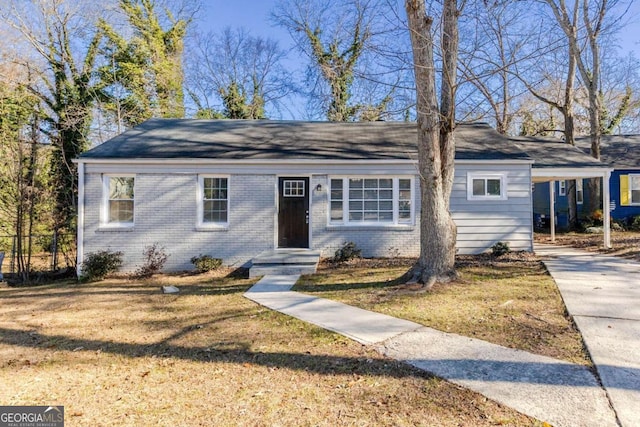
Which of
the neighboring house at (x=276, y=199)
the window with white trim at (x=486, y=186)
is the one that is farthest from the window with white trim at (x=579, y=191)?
the window with white trim at (x=486, y=186)

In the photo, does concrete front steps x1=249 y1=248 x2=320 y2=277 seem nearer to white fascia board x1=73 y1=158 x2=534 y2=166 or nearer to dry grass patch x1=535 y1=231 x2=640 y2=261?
white fascia board x1=73 y1=158 x2=534 y2=166

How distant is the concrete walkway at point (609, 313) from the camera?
9.52ft

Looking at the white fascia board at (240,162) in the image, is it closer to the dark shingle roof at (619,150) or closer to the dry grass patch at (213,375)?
the dry grass patch at (213,375)

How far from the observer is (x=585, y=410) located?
2.59m

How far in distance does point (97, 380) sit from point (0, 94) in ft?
45.7

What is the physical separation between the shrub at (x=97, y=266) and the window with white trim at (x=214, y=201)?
2423mm

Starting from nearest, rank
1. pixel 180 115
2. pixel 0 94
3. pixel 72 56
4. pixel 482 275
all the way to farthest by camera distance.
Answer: pixel 482 275, pixel 0 94, pixel 72 56, pixel 180 115

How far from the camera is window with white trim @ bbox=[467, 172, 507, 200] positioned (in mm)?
9945

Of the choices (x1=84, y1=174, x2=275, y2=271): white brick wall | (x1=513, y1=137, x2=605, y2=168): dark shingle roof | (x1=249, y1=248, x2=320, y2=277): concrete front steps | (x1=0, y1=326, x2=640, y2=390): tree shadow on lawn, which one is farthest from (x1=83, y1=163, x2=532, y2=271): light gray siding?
(x1=0, y1=326, x2=640, y2=390): tree shadow on lawn

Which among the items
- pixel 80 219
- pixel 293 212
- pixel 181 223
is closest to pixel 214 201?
pixel 181 223

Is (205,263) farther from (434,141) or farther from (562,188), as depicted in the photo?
(562,188)

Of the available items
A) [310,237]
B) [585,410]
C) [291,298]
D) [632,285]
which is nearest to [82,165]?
[310,237]

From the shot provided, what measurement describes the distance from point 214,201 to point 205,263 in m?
1.74

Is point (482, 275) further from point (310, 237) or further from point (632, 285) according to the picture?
point (310, 237)
